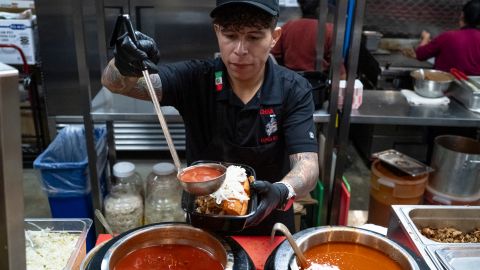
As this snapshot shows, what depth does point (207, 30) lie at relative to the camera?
456cm

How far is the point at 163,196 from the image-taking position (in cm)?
345

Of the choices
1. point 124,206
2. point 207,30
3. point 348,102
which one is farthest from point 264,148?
point 207,30

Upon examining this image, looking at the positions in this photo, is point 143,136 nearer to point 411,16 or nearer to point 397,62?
point 397,62

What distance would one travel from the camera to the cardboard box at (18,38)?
4109 millimetres

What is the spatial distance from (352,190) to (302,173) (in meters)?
3.19

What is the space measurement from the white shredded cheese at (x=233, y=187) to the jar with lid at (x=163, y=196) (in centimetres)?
190

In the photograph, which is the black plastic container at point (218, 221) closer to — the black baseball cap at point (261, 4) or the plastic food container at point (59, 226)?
the plastic food container at point (59, 226)

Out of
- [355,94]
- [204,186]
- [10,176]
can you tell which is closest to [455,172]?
[355,94]

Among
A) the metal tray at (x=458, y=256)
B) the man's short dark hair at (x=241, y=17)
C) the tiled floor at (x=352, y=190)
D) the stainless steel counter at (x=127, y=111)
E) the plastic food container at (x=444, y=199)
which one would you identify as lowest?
the tiled floor at (x=352, y=190)

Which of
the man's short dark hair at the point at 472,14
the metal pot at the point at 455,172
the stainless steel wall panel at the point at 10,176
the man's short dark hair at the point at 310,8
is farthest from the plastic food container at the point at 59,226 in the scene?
the man's short dark hair at the point at 472,14

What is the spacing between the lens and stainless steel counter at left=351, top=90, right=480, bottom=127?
10.2 feet

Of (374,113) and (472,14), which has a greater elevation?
(472,14)

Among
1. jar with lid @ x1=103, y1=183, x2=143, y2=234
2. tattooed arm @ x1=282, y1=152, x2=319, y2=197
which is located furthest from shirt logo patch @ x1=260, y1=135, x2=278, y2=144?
jar with lid @ x1=103, y1=183, x2=143, y2=234

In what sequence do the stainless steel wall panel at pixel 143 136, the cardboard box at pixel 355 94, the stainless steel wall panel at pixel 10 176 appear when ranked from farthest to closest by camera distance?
the stainless steel wall panel at pixel 143 136 → the cardboard box at pixel 355 94 → the stainless steel wall panel at pixel 10 176
